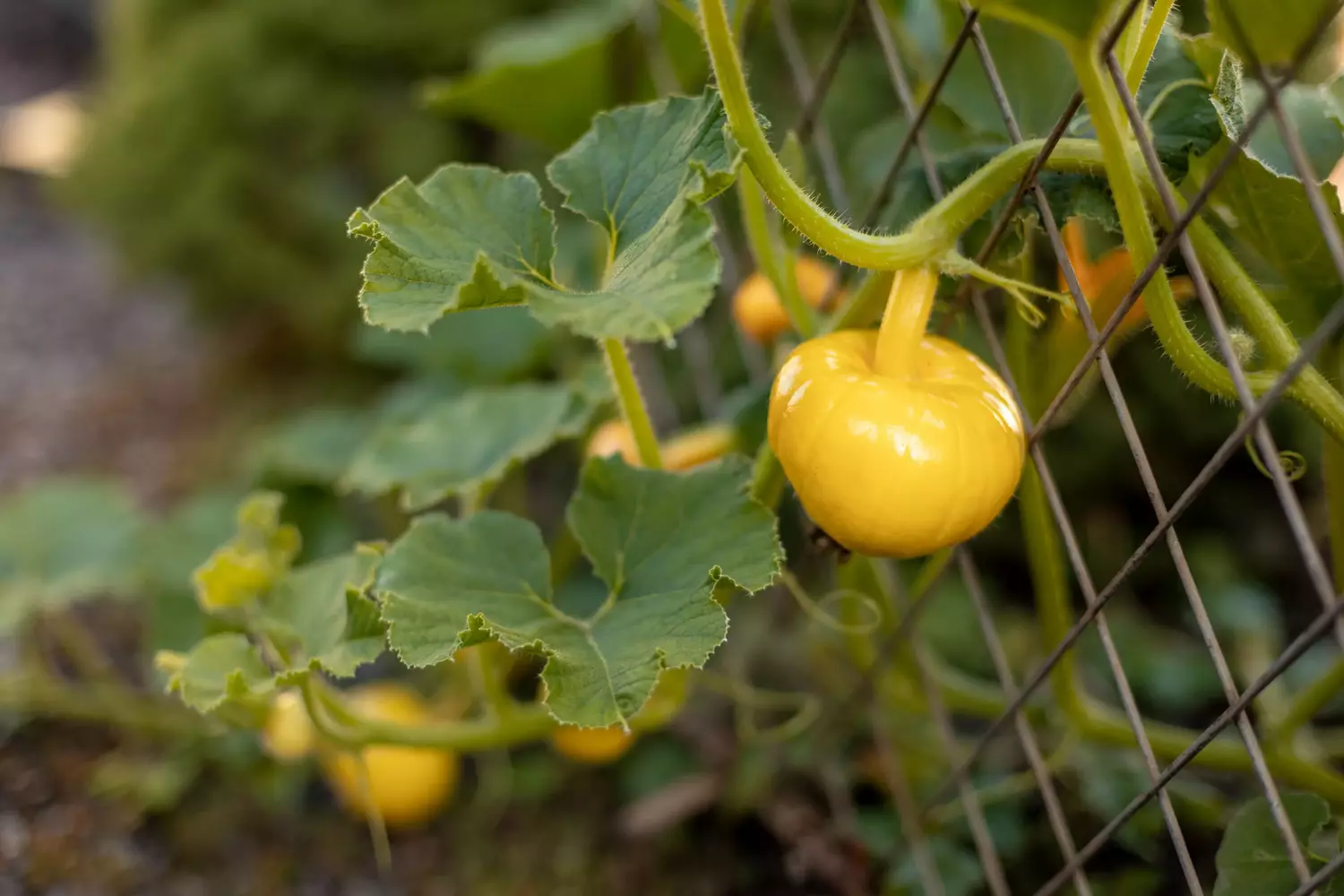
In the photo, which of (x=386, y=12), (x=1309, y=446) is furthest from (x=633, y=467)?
(x=386, y=12)

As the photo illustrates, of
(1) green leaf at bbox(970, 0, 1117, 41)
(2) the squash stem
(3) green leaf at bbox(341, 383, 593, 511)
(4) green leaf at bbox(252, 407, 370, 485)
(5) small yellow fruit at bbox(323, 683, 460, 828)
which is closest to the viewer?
(1) green leaf at bbox(970, 0, 1117, 41)

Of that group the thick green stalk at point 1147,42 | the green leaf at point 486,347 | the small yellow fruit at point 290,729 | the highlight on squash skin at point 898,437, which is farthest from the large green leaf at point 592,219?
the green leaf at point 486,347

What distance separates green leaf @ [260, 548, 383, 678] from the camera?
0.63 metres

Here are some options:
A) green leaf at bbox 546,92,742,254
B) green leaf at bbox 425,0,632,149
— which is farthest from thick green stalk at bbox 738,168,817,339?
green leaf at bbox 425,0,632,149

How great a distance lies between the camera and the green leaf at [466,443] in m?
0.80

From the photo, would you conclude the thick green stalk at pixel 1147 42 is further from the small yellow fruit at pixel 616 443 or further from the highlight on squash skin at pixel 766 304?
the small yellow fruit at pixel 616 443

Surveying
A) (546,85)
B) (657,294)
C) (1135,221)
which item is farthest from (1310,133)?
(546,85)

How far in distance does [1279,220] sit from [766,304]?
384 millimetres

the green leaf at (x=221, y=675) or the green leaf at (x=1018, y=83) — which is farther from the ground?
the green leaf at (x=1018, y=83)

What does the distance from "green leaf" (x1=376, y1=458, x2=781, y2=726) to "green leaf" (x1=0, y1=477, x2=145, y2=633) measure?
0.72 m

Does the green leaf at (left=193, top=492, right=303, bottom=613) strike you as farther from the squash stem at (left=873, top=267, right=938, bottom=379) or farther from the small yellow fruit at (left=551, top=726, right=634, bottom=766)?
the squash stem at (left=873, top=267, right=938, bottom=379)

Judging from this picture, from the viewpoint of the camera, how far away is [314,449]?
1.33m

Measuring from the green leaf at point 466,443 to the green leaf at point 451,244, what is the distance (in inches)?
9.5

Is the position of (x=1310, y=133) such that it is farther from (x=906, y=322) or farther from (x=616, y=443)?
(x=616, y=443)
